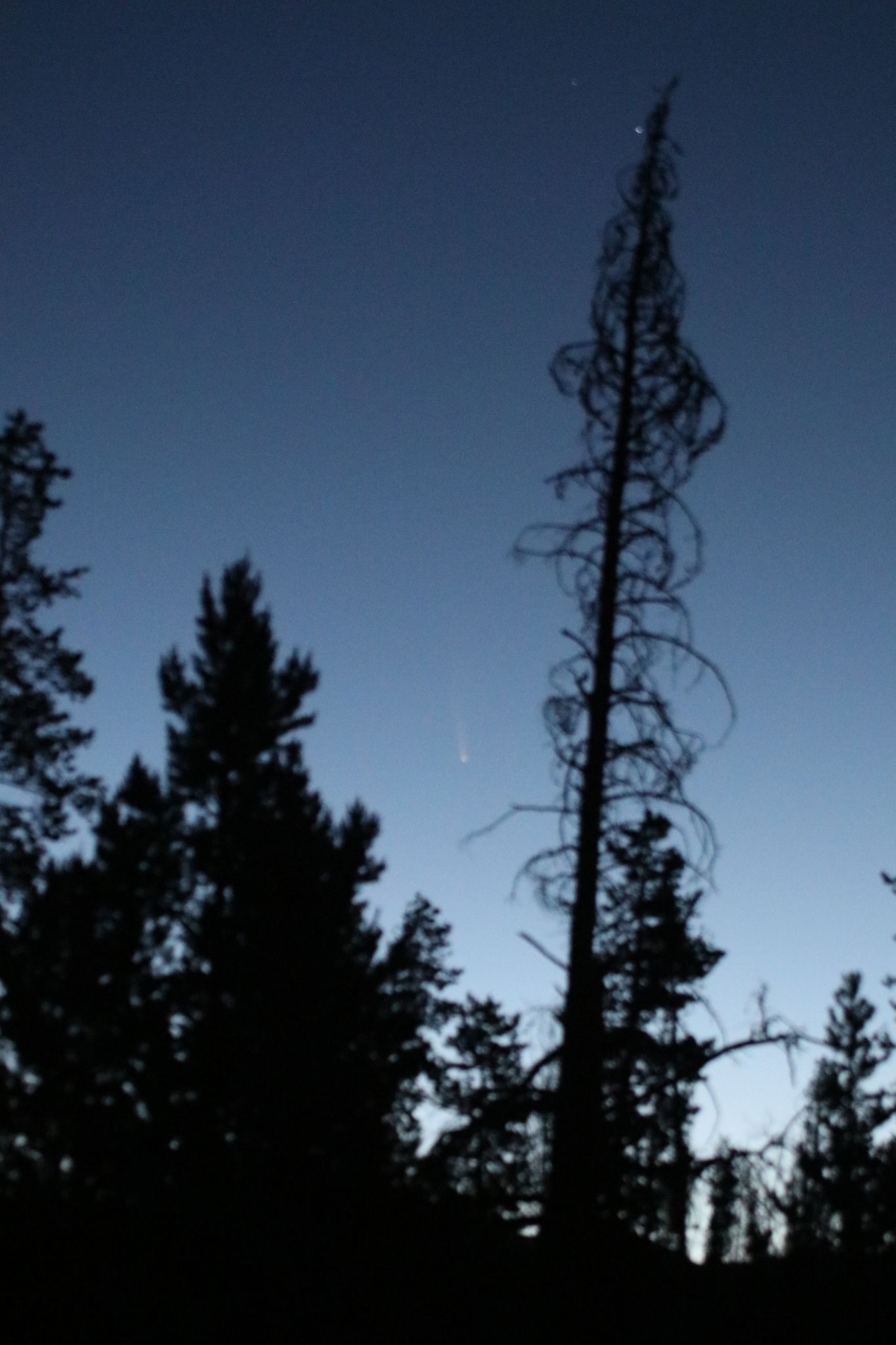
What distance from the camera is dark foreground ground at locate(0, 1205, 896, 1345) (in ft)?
29.3

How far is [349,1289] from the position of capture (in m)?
9.38

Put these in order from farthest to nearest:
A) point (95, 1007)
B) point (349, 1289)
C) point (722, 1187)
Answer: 1. point (95, 1007)
2. point (722, 1187)
3. point (349, 1289)

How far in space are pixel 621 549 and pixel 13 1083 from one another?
1361 cm

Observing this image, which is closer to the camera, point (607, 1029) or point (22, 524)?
point (607, 1029)

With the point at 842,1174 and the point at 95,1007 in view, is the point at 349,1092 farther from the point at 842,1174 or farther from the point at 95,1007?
the point at 842,1174

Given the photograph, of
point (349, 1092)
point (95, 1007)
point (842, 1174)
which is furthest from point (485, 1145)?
point (842, 1174)

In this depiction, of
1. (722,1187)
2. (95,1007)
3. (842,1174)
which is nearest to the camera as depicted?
(722,1187)

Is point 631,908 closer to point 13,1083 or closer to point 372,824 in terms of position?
point 372,824

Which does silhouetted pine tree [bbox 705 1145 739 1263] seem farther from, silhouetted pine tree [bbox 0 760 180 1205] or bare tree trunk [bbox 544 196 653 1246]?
silhouetted pine tree [bbox 0 760 180 1205]

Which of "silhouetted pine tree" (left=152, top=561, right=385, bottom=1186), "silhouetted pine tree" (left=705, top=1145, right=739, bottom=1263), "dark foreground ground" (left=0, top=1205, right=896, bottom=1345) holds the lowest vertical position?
"dark foreground ground" (left=0, top=1205, right=896, bottom=1345)

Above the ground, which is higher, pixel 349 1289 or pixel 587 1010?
pixel 587 1010

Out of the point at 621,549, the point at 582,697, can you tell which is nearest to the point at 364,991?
the point at 582,697

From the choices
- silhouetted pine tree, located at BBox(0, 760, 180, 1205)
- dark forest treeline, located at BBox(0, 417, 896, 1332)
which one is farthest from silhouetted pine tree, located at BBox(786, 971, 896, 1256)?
silhouetted pine tree, located at BBox(0, 760, 180, 1205)

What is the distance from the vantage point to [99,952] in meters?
17.5
